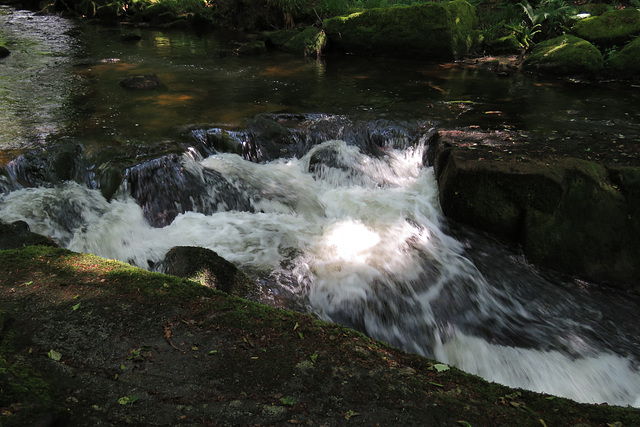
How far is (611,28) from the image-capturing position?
11766 mm

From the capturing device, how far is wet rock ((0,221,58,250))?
348cm

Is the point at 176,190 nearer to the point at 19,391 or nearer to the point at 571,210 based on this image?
the point at 19,391

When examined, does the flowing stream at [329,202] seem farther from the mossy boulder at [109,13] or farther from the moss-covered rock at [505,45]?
the mossy boulder at [109,13]

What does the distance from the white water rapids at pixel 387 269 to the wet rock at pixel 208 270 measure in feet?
2.13

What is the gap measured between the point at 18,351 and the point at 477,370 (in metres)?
3.49

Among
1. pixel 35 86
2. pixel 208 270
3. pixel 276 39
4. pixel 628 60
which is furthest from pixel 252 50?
pixel 208 270

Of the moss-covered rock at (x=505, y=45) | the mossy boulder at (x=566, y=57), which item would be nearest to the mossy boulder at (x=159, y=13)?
the moss-covered rock at (x=505, y=45)

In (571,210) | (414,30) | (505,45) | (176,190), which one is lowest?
(176,190)

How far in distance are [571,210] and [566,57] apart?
8763 millimetres

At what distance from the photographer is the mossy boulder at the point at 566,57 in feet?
36.7

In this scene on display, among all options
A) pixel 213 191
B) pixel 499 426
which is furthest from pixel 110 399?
pixel 213 191

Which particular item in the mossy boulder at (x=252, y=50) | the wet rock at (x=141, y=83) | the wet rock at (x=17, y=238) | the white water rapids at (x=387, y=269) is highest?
the mossy boulder at (x=252, y=50)

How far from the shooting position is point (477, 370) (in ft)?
12.3

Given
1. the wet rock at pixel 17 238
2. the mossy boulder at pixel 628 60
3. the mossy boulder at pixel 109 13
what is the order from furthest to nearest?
the mossy boulder at pixel 109 13 → the mossy boulder at pixel 628 60 → the wet rock at pixel 17 238
